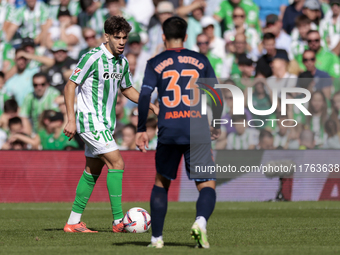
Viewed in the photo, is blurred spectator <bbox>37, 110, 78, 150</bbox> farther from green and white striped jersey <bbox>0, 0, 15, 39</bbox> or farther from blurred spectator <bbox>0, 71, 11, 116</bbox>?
green and white striped jersey <bbox>0, 0, 15, 39</bbox>

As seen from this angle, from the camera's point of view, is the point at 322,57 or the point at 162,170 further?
the point at 322,57

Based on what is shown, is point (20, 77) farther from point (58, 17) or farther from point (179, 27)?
point (179, 27)

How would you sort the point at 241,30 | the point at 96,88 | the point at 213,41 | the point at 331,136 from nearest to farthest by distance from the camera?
1. the point at 96,88
2. the point at 331,136
3. the point at 213,41
4. the point at 241,30

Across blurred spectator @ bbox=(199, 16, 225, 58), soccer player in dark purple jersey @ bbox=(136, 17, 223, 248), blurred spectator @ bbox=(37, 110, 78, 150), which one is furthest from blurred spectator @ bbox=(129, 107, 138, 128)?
soccer player in dark purple jersey @ bbox=(136, 17, 223, 248)

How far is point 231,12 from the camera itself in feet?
42.3

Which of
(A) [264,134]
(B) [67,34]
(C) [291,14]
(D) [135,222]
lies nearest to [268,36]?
(C) [291,14]

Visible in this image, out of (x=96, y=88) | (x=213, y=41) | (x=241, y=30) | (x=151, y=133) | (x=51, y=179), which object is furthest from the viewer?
(x=241, y=30)

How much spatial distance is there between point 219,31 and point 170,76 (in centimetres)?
895

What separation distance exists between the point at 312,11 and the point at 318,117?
3245mm

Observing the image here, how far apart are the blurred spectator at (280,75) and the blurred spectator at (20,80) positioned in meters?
5.37

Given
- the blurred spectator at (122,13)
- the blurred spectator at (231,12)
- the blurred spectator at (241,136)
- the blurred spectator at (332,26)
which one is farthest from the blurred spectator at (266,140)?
the blurred spectator at (122,13)

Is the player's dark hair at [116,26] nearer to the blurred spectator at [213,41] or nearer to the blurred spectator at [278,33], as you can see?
the blurred spectator at [213,41]

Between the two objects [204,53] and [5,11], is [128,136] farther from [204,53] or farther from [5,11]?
[5,11]

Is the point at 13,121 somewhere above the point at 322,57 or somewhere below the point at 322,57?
below
